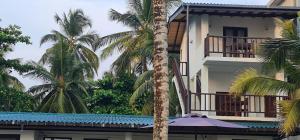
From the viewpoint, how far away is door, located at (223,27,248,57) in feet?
68.7

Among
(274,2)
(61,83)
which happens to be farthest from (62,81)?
(274,2)

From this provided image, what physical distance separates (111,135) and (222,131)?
3882 millimetres

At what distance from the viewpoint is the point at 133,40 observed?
32.2 m

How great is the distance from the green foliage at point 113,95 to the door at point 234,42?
30.4 feet

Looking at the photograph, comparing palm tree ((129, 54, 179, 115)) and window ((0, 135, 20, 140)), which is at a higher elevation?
palm tree ((129, 54, 179, 115))

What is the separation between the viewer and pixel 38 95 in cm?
3444

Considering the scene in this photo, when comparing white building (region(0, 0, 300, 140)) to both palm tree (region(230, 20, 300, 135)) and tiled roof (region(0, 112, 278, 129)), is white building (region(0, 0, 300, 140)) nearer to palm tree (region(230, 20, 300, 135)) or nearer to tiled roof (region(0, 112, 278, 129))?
tiled roof (region(0, 112, 278, 129))

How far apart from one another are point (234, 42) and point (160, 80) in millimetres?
11050

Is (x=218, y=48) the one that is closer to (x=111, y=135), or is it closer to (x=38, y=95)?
(x=111, y=135)

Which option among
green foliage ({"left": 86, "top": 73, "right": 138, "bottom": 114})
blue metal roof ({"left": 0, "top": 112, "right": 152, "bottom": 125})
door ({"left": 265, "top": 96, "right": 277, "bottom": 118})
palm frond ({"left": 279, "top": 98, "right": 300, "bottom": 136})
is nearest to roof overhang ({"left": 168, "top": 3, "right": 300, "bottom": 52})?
door ({"left": 265, "top": 96, "right": 277, "bottom": 118})

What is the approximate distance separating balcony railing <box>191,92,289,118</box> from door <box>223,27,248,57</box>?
1692 mm

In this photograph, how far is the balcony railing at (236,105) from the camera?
20.3m

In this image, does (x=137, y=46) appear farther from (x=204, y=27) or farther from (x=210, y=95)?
(x=210, y=95)

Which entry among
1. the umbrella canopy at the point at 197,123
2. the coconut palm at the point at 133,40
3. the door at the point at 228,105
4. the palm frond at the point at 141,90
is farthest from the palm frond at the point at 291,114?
the coconut palm at the point at 133,40
